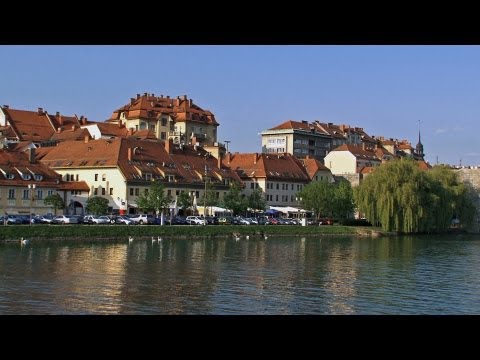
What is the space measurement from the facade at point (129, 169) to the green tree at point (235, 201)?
3.11 m

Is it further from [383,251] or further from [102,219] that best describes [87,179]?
[383,251]

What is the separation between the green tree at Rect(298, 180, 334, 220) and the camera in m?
76.3

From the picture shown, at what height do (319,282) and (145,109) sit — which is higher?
(145,109)

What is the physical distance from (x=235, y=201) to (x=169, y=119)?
34955 mm

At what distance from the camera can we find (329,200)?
76.2 m

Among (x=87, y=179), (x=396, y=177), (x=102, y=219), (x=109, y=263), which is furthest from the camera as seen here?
(x=87, y=179)

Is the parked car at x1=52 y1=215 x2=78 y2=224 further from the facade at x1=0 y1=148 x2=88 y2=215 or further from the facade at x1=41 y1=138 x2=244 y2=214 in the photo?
the facade at x1=41 y1=138 x2=244 y2=214

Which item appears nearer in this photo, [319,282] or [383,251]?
[319,282]

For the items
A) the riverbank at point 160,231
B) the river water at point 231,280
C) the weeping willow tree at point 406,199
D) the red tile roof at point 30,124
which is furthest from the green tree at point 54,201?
the red tile roof at point 30,124

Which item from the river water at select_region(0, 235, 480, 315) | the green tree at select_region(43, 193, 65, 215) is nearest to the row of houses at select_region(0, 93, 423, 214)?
the green tree at select_region(43, 193, 65, 215)
